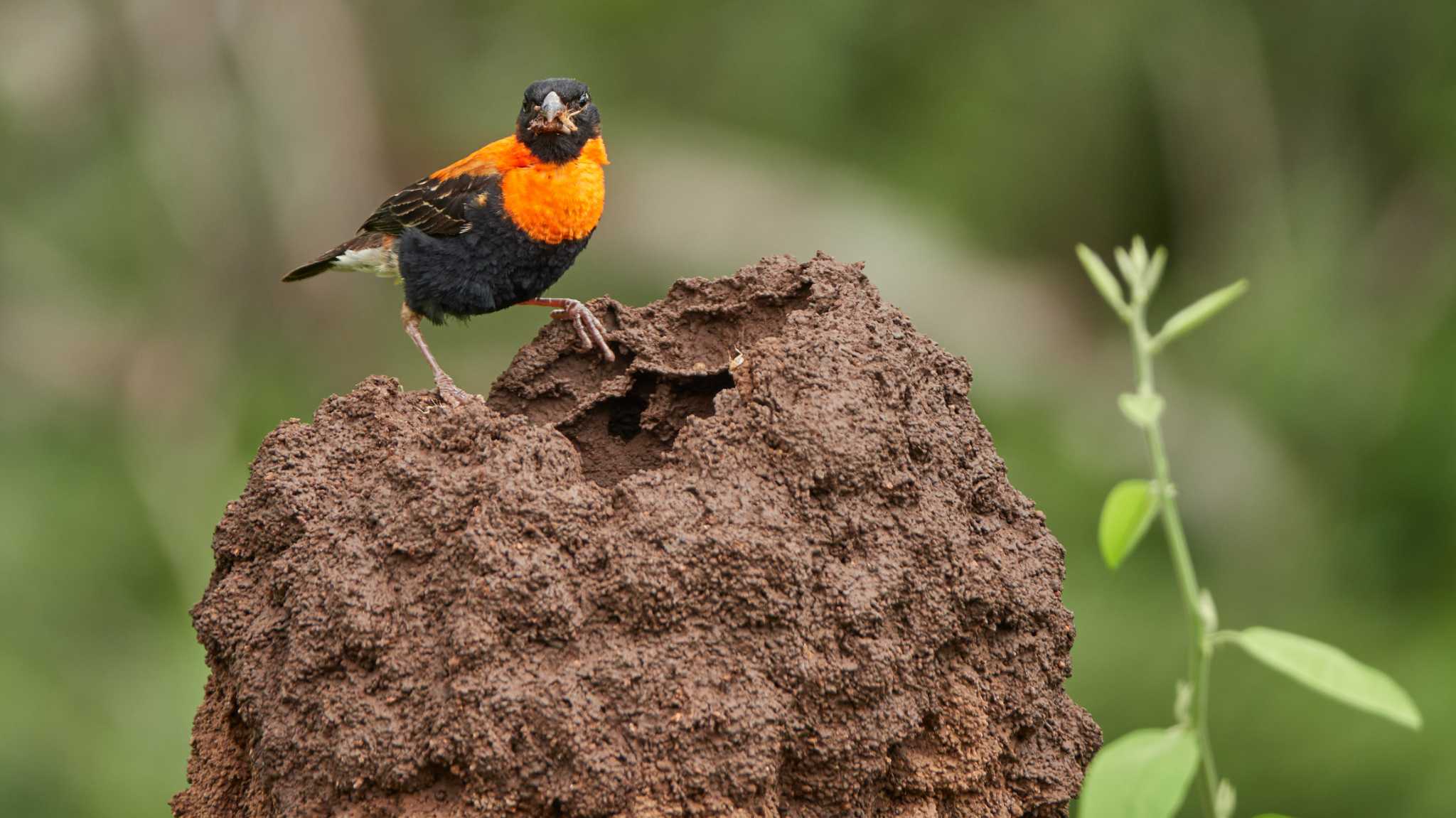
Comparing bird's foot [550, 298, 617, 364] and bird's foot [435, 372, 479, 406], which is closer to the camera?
bird's foot [435, 372, 479, 406]

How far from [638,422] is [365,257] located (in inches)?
73.3

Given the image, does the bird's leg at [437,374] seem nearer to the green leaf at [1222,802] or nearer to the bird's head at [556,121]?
the bird's head at [556,121]

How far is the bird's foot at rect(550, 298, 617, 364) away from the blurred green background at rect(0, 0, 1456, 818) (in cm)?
492

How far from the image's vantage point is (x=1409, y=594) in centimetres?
840

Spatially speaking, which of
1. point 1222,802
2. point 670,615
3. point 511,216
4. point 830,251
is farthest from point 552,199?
point 830,251

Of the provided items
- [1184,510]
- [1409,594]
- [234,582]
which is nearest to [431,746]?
[234,582]

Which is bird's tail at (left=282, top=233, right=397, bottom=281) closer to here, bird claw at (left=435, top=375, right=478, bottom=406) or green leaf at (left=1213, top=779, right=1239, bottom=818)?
bird claw at (left=435, top=375, right=478, bottom=406)

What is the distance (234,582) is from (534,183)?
1.71 m

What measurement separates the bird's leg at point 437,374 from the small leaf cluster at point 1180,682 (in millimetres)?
1329

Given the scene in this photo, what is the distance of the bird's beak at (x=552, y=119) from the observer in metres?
4.23

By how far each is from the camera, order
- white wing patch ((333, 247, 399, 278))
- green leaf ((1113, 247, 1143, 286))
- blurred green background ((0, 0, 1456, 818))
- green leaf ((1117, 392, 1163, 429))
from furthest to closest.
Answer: blurred green background ((0, 0, 1456, 818))
white wing patch ((333, 247, 399, 278))
green leaf ((1113, 247, 1143, 286))
green leaf ((1117, 392, 1163, 429))

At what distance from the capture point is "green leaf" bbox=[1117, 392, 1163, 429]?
1687 mm

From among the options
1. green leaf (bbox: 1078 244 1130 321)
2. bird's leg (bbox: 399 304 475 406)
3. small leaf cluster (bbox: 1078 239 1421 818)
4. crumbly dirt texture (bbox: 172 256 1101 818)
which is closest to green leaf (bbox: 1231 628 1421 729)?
small leaf cluster (bbox: 1078 239 1421 818)

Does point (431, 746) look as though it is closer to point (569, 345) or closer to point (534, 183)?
point (569, 345)
